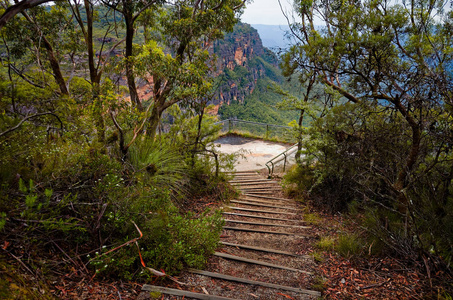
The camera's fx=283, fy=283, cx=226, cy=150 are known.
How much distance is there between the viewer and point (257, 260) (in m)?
3.74

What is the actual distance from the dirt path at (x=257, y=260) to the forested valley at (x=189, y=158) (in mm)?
234

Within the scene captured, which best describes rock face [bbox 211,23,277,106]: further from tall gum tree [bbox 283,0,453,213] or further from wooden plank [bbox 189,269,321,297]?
wooden plank [bbox 189,269,321,297]

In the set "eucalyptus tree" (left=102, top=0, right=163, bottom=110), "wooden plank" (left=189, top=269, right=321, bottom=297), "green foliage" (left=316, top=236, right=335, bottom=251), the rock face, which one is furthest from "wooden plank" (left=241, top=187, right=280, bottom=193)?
the rock face

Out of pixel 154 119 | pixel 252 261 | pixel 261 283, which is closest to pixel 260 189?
pixel 154 119

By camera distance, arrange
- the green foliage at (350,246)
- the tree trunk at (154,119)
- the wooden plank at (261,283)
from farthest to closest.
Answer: the tree trunk at (154,119) < the green foliage at (350,246) < the wooden plank at (261,283)

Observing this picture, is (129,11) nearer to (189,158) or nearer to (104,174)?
(189,158)

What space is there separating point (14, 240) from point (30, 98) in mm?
4321

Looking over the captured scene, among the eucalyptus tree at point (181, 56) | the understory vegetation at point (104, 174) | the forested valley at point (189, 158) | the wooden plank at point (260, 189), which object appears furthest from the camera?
the wooden plank at point (260, 189)

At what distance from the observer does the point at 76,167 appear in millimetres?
3234

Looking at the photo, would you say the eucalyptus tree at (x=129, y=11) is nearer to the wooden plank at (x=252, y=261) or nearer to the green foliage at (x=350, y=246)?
the wooden plank at (x=252, y=261)

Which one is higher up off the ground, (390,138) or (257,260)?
(390,138)

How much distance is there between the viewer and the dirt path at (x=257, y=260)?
9.24 feet

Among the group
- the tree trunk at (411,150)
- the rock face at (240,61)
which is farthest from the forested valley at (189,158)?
the rock face at (240,61)

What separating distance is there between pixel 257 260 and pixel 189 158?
311cm
